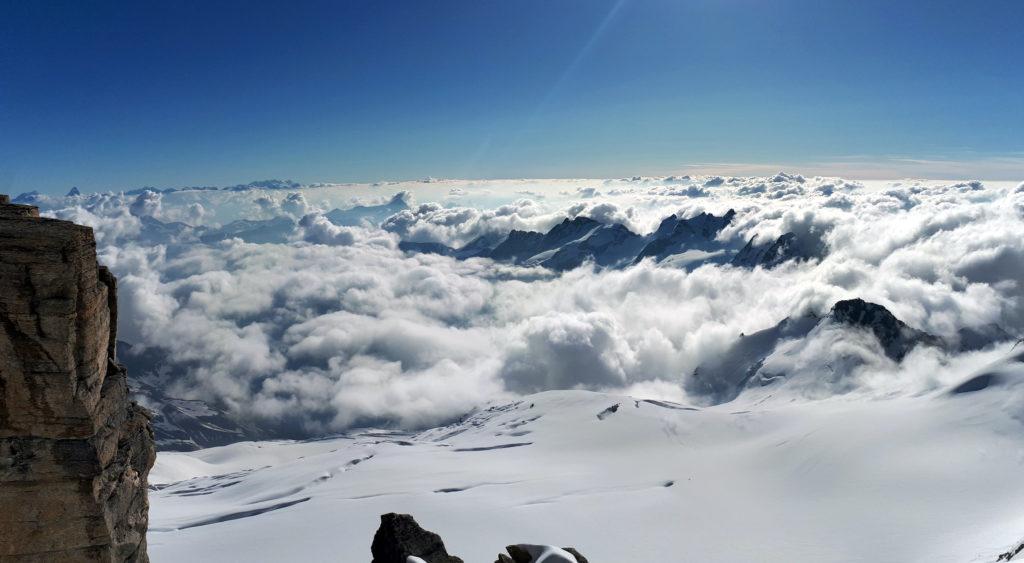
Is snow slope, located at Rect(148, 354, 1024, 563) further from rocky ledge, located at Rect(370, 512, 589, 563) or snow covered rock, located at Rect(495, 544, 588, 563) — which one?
snow covered rock, located at Rect(495, 544, 588, 563)

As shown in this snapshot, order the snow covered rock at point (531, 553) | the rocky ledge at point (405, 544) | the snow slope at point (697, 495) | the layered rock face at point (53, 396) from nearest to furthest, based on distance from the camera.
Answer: the layered rock face at point (53, 396) → the snow covered rock at point (531, 553) → the rocky ledge at point (405, 544) → the snow slope at point (697, 495)

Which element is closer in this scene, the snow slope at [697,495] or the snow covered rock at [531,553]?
the snow covered rock at [531,553]

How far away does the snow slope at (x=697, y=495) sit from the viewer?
47594mm

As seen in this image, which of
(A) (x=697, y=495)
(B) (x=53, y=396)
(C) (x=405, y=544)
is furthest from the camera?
(A) (x=697, y=495)

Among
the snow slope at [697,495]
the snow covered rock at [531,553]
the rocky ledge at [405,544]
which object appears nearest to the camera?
the snow covered rock at [531,553]

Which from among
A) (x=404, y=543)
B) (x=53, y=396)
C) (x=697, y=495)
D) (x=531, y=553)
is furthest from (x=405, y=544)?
(x=697, y=495)

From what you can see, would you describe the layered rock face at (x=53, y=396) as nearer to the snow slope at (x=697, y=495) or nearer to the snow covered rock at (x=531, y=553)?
the snow covered rock at (x=531, y=553)

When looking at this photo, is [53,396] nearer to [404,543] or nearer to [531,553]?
[404,543]

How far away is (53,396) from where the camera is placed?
60.7ft

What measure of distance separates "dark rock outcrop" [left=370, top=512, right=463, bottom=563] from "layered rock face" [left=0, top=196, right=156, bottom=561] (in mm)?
10209

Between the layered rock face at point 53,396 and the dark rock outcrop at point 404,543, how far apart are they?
10.2 meters

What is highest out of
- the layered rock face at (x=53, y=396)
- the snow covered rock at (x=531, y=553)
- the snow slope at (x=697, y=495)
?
the layered rock face at (x=53, y=396)

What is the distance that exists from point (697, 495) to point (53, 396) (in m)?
66.8

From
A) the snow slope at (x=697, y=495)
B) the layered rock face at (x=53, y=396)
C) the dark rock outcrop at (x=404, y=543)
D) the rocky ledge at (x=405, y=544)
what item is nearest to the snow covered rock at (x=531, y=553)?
the rocky ledge at (x=405, y=544)
